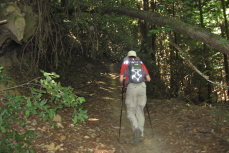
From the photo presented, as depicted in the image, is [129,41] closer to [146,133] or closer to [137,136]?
[146,133]

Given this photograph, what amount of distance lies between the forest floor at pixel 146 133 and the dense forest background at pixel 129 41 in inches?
41.5

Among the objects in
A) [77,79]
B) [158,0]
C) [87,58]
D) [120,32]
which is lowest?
[77,79]

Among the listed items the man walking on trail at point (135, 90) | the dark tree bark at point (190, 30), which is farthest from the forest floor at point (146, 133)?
the dark tree bark at point (190, 30)

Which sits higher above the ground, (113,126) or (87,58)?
(87,58)

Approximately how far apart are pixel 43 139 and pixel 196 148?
3445 mm

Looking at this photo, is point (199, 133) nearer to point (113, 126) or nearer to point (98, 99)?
point (113, 126)

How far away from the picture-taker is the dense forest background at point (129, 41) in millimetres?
7562

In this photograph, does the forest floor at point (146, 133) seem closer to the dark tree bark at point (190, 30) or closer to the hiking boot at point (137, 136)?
the hiking boot at point (137, 136)

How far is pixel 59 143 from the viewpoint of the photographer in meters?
5.09

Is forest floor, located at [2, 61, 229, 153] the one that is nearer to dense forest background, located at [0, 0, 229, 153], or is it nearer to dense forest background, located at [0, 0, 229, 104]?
dense forest background, located at [0, 0, 229, 153]

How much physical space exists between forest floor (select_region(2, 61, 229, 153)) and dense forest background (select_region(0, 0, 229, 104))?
3.46ft

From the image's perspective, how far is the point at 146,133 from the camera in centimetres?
660

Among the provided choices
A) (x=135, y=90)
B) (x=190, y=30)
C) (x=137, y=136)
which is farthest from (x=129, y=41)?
(x=137, y=136)

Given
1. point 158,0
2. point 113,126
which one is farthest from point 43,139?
point 158,0
